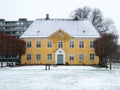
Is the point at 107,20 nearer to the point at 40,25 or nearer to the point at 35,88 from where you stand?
the point at 40,25

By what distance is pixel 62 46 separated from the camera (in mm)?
60656

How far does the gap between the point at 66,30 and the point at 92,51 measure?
6350 millimetres

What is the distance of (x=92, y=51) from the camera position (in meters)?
60.2

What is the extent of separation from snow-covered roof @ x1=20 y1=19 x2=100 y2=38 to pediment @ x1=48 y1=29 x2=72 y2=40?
684 millimetres

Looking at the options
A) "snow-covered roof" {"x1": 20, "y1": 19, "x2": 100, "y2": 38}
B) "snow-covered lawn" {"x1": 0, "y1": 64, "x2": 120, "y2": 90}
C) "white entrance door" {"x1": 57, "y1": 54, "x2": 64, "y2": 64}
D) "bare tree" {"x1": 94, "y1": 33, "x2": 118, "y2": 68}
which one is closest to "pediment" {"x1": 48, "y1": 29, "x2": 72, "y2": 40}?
"snow-covered roof" {"x1": 20, "y1": 19, "x2": 100, "y2": 38}

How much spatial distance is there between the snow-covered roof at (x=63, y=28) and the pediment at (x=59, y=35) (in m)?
0.68

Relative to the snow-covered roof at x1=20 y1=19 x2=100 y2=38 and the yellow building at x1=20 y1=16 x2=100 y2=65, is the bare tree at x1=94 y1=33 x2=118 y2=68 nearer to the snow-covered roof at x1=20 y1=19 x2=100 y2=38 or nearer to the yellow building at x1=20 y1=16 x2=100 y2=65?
the yellow building at x1=20 y1=16 x2=100 y2=65

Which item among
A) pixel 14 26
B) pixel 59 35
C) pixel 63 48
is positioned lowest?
pixel 63 48

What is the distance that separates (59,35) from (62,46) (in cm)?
214

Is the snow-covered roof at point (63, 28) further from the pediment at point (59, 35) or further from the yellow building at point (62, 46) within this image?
the pediment at point (59, 35)

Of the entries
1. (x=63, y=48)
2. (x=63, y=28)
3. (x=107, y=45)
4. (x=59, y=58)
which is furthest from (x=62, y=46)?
(x=107, y=45)

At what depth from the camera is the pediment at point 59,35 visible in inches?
2372

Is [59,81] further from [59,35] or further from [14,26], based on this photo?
[14,26]

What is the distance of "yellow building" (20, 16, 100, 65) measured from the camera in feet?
197
